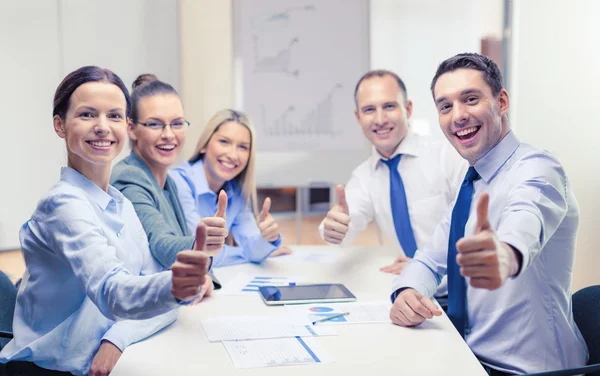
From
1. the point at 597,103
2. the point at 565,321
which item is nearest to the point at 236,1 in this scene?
the point at 597,103

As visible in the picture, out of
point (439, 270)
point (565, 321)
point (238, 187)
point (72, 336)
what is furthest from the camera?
point (238, 187)

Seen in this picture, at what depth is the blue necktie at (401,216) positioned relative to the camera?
256 cm

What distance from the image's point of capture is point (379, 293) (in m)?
1.88

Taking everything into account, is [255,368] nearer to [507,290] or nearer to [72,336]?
[72,336]

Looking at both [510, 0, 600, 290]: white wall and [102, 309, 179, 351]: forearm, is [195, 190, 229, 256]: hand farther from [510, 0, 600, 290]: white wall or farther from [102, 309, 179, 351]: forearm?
[510, 0, 600, 290]: white wall

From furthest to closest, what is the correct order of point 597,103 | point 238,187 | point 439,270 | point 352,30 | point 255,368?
point 352,30
point 597,103
point 238,187
point 439,270
point 255,368

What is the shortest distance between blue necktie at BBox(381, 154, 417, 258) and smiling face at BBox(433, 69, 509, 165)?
96 cm

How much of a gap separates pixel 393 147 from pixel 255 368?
1.71 m

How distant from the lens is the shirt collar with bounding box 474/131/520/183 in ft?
5.33

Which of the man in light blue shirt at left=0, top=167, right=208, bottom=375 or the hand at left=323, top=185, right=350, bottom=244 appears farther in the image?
the hand at left=323, top=185, right=350, bottom=244

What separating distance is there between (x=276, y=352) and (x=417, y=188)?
1549mm

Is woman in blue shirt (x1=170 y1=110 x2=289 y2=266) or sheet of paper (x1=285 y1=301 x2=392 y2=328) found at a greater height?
woman in blue shirt (x1=170 y1=110 x2=289 y2=266)

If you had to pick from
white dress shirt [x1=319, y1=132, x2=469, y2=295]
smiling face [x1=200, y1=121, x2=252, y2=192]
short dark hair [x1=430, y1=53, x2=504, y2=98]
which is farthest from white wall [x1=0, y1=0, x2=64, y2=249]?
short dark hair [x1=430, y1=53, x2=504, y2=98]

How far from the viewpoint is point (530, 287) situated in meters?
1.54
